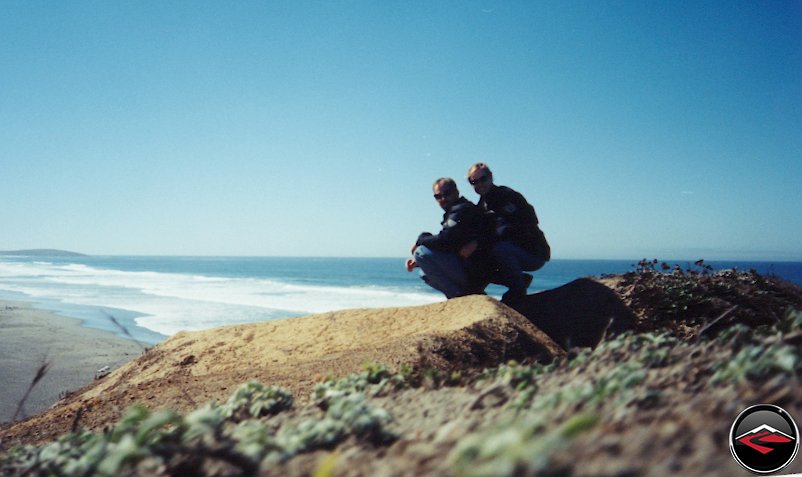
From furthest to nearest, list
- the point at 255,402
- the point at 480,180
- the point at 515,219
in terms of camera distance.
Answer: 1. the point at 515,219
2. the point at 480,180
3. the point at 255,402

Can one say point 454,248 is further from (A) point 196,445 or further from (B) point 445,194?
(A) point 196,445

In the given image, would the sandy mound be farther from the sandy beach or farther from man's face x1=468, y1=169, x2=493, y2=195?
man's face x1=468, y1=169, x2=493, y2=195

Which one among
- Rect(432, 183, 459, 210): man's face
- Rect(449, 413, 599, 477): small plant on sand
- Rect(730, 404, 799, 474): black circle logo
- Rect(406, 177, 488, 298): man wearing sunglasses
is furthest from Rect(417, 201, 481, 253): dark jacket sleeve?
Rect(449, 413, 599, 477): small plant on sand

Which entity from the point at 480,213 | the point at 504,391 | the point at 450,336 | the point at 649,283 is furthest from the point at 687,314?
the point at 504,391

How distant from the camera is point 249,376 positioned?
472 centimetres

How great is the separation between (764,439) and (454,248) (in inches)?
198

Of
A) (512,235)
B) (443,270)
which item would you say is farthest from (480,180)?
(443,270)

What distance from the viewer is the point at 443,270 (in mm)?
6754

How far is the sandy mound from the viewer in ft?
14.0

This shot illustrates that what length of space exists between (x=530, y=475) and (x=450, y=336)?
11.8 ft

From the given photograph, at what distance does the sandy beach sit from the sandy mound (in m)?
1.40

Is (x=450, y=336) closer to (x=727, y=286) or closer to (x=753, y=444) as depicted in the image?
(x=753, y=444)

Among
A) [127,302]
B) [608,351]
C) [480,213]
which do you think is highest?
[480,213]

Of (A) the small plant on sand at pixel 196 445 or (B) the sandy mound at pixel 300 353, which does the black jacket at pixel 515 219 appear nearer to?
(B) the sandy mound at pixel 300 353
